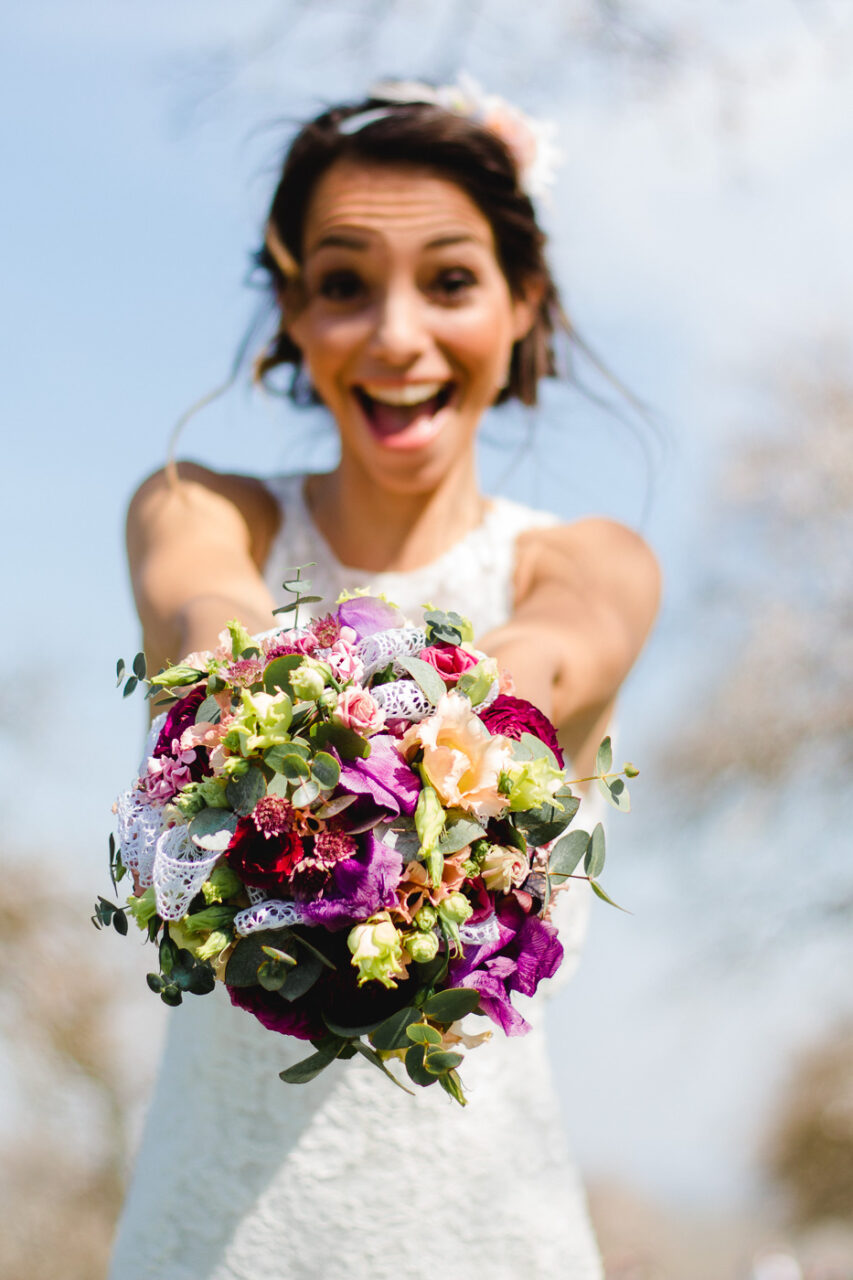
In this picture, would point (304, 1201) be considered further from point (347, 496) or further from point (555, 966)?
point (347, 496)

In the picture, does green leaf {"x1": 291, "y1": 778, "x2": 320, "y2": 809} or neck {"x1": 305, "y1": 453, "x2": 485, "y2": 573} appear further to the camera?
neck {"x1": 305, "y1": 453, "x2": 485, "y2": 573}

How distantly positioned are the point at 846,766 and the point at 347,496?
8892mm

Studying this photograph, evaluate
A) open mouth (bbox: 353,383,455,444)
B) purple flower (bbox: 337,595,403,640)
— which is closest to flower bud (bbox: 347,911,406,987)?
purple flower (bbox: 337,595,403,640)

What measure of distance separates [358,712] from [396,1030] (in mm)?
320

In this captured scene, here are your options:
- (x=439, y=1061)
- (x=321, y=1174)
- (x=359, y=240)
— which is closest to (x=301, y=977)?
(x=439, y=1061)

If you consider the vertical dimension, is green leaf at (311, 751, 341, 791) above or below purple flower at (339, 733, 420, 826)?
below

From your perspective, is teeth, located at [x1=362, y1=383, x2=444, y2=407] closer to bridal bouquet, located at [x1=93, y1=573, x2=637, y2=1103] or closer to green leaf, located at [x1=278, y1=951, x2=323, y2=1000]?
bridal bouquet, located at [x1=93, y1=573, x2=637, y2=1103]

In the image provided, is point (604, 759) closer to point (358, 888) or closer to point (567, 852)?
point (567, 852)

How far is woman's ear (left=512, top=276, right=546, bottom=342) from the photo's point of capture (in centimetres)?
292

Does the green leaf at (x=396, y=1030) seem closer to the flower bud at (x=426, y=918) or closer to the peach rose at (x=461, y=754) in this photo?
the flower bud at (x=426, y=918)

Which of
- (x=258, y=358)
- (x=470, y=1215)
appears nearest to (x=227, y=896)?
(x=470, y=1215)

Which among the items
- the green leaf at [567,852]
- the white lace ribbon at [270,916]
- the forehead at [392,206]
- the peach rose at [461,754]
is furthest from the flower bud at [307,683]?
the forehead at [392,206]

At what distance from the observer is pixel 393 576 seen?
2758mm

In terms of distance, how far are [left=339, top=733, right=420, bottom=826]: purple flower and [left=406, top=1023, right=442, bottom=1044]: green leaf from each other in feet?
0.68
